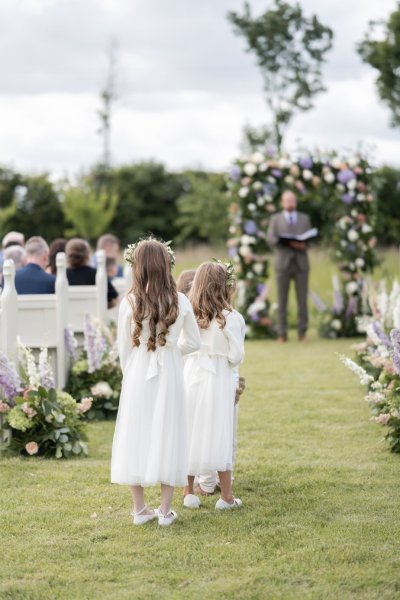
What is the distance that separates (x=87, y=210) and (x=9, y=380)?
75.2 ft

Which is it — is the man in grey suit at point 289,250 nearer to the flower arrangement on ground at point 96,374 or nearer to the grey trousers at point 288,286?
the grey trousers at point 288,286

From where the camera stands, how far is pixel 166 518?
17.6 ft

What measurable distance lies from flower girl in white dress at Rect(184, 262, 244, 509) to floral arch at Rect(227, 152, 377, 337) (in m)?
9.96

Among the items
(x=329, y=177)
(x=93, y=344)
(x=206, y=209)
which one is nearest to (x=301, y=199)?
(x=329, y=177)

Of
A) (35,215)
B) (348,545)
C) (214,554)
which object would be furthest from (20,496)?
(35,215)

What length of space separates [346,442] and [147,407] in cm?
281

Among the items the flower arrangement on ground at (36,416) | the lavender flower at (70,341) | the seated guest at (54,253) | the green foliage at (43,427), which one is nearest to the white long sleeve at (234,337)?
the flower arrangement on ground at (36,416)

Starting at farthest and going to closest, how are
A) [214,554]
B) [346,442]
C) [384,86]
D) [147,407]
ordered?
[384,86] < [346,442] < [147,407] < [214,554]

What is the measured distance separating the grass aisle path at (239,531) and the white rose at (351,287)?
25.4ft

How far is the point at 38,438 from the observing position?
7203mm

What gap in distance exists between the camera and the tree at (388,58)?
17.7 meters

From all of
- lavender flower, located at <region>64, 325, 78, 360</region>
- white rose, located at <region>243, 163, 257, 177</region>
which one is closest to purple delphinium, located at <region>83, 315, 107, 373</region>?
lavender flower, located at <region>64, 325, 78, 360</region>

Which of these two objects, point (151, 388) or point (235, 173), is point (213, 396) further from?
point (235, 173)

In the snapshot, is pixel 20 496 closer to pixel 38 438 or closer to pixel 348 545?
pixel 38 438
